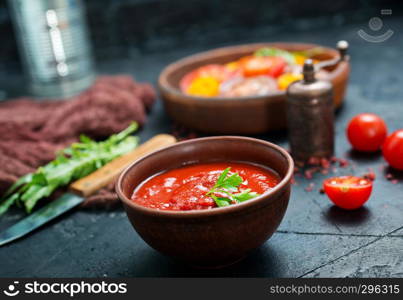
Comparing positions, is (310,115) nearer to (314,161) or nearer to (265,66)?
(314,161)

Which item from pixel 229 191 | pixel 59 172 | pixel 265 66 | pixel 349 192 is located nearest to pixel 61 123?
pixel 59 172

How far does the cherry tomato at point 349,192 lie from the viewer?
5.64 ft

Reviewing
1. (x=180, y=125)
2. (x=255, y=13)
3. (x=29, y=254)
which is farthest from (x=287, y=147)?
(x=255, y=13)

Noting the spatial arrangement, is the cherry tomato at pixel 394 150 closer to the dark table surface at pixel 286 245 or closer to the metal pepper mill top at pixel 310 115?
the dark table surface at pixel 286 245

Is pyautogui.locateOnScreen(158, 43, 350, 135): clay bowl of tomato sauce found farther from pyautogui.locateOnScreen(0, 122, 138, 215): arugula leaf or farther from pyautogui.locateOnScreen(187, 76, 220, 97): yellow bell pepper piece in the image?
pyautogui.locateOnScreen(0, 122, 138, 215): arugula leaf

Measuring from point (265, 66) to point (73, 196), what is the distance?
1198 millimetres

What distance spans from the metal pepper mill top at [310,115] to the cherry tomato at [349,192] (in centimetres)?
36

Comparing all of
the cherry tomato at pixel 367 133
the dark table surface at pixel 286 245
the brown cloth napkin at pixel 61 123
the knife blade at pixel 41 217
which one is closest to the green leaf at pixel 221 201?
the dark table surface at pixel 286 245

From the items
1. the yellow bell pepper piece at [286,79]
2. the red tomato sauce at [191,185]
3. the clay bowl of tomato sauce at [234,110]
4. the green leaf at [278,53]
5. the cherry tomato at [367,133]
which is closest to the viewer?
the red tomato sauce at [191,185]

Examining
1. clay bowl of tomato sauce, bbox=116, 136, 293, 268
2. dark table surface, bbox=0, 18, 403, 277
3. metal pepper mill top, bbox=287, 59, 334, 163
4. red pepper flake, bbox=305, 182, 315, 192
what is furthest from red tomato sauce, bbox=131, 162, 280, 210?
metal pepper mill top, bbox=287, 59, 334, 163

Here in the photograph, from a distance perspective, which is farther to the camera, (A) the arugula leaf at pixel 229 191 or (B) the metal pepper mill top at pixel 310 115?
(B) the metal pepper mill top at pixel 310 115

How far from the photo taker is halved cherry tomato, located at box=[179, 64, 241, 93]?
2770 mm

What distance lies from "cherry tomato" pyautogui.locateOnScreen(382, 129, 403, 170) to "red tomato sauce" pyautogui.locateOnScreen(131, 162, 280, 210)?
0.62 meters

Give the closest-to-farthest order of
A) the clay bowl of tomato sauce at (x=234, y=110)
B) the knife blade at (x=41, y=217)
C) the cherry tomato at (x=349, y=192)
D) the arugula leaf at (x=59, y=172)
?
the cherry tomato at (x=349, y=192) < the knife blade at (x=41, y=217) < the arugula leaf at (x=59, y=172) < the clay bowl of tomato sauce at (x=234, y=110)
